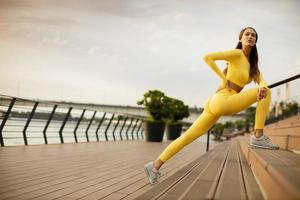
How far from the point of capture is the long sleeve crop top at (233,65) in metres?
2.84

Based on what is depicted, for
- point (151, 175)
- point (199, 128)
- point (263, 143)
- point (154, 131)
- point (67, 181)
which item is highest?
point (199, 128)

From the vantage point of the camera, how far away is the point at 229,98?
2770mm

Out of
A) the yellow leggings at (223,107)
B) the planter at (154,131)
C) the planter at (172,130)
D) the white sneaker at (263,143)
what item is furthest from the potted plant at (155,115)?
the yellow leggings at (223,107)

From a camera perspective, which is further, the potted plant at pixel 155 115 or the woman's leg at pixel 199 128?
the potted plant at pixel 155 115

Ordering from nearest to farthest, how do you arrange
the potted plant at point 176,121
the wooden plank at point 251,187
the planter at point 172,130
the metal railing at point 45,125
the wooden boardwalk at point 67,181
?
the wooden plank at point 251,187, the wooden boardwalk at point 67,181, the metal railing at point 45,125, the potted plant at point 176,121, the planter at point 172,130

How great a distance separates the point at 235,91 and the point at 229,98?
0.54 ft

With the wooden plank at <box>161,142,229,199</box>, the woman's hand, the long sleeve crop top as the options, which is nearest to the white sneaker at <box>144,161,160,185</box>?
the wooden plank at <box>161,142,229,199</box>

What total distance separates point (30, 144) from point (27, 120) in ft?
2.14

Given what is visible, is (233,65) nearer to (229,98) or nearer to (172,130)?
(229,98)

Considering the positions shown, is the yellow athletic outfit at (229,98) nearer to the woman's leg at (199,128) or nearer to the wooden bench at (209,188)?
the woman's leg at (199,128)

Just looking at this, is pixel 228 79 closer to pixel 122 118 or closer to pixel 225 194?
pixel 225 194

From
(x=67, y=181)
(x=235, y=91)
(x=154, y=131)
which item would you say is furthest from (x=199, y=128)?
(x=154, y=131)

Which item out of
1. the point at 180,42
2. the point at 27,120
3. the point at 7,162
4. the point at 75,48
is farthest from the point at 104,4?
the point at 75,48

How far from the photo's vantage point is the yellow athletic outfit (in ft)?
9.09
